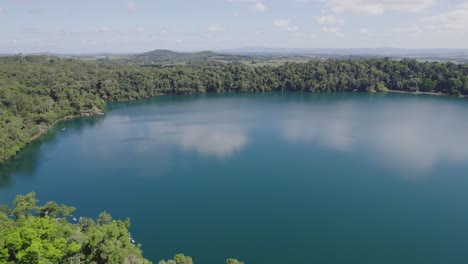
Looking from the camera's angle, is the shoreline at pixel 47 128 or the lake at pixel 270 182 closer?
the lake at pixel 270 182

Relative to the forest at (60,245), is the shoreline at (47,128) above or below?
below

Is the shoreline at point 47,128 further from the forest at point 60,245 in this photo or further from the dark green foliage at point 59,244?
the dark green foliage at point 59,244

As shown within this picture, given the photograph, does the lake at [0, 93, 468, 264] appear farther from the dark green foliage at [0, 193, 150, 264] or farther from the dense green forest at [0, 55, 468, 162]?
the dense green forest at [0, 55, 468, 162]

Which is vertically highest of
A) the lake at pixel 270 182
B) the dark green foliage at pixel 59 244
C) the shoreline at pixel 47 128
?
the dark green foliage at pixel 59 244

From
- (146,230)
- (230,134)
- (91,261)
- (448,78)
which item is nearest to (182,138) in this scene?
(230,134)

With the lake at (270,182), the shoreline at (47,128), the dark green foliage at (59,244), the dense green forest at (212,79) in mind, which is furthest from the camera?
the dense green forest at (212,79)

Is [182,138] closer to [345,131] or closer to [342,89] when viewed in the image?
[345,131]

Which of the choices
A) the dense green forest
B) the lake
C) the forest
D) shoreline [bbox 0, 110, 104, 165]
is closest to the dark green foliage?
the forest

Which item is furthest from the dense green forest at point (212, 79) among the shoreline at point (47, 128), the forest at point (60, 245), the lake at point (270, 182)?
the forest at point (60, 245)
